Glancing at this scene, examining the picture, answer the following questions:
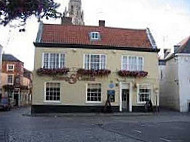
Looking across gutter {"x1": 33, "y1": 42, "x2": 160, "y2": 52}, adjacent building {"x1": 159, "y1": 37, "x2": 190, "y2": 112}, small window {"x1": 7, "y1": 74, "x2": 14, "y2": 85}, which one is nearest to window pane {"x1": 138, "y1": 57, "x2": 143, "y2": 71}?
gutter {"x1": 33, "y1": 42, "x2": 160, "y2": 52}

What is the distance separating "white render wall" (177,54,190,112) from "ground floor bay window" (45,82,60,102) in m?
14.5

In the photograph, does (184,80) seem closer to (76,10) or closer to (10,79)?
(10,79)

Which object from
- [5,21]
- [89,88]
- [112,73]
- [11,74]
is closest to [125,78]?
[112,73]

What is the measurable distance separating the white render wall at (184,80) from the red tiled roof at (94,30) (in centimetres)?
529

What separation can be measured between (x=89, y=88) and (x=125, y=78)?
152 inches

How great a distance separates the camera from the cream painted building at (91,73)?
1371 inches

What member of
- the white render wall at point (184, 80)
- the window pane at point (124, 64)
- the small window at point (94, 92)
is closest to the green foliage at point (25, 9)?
the small window at point (94, 92)

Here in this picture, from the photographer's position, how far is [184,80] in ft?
132

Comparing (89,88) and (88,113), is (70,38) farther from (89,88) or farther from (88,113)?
(88,113)

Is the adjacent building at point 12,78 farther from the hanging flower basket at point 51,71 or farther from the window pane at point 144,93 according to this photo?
the window pane at point 144,93

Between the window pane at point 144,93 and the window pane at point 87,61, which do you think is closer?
the window pane at point 87,61

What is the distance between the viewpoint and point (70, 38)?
37000 mm

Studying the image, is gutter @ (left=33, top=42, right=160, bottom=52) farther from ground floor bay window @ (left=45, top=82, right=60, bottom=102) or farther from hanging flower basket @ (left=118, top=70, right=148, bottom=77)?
ground floor bay window @ (left=45, top=82, right=60, bottom=102)

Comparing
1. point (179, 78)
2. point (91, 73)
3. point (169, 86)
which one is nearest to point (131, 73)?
point (91, 73)
